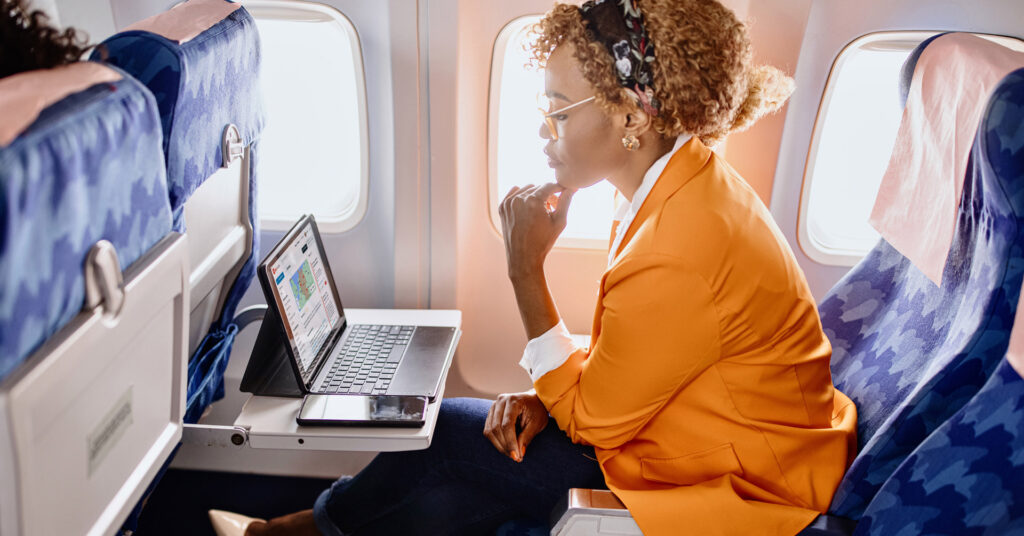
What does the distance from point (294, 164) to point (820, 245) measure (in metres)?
1.67

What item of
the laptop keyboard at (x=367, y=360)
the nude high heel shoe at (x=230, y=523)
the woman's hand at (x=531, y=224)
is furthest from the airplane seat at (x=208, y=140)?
the woman's hand at (x=531, y=224)

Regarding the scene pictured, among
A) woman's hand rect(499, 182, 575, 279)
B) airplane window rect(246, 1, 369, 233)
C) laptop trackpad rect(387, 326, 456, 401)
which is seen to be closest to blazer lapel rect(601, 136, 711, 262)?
woman's hand rect(499, 182, 575, 279)

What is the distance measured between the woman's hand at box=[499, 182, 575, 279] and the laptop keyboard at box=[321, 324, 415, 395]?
399 millimetres

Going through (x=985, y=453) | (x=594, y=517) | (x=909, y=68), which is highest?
(x=909, y=68)

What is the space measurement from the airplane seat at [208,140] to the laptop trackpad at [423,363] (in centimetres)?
43

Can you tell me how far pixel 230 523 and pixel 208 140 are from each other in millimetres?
1166

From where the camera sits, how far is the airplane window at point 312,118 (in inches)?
88.4

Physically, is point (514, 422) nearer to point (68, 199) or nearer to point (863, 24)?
point (68, 199)

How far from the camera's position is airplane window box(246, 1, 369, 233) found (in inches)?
88.4

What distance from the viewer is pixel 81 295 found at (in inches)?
38.7

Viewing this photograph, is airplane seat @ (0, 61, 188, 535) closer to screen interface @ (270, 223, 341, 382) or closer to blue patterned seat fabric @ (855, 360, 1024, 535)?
screen interface @ (270, 223, 341, 382)

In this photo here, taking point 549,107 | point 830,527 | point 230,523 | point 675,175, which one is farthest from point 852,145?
point 230,523

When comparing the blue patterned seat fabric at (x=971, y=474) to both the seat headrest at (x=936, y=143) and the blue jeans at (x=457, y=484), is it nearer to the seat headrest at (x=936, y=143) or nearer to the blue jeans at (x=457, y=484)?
the seat headrest at (x=936, y=143)

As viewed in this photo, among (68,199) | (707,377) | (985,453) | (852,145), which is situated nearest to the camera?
(68,199)
